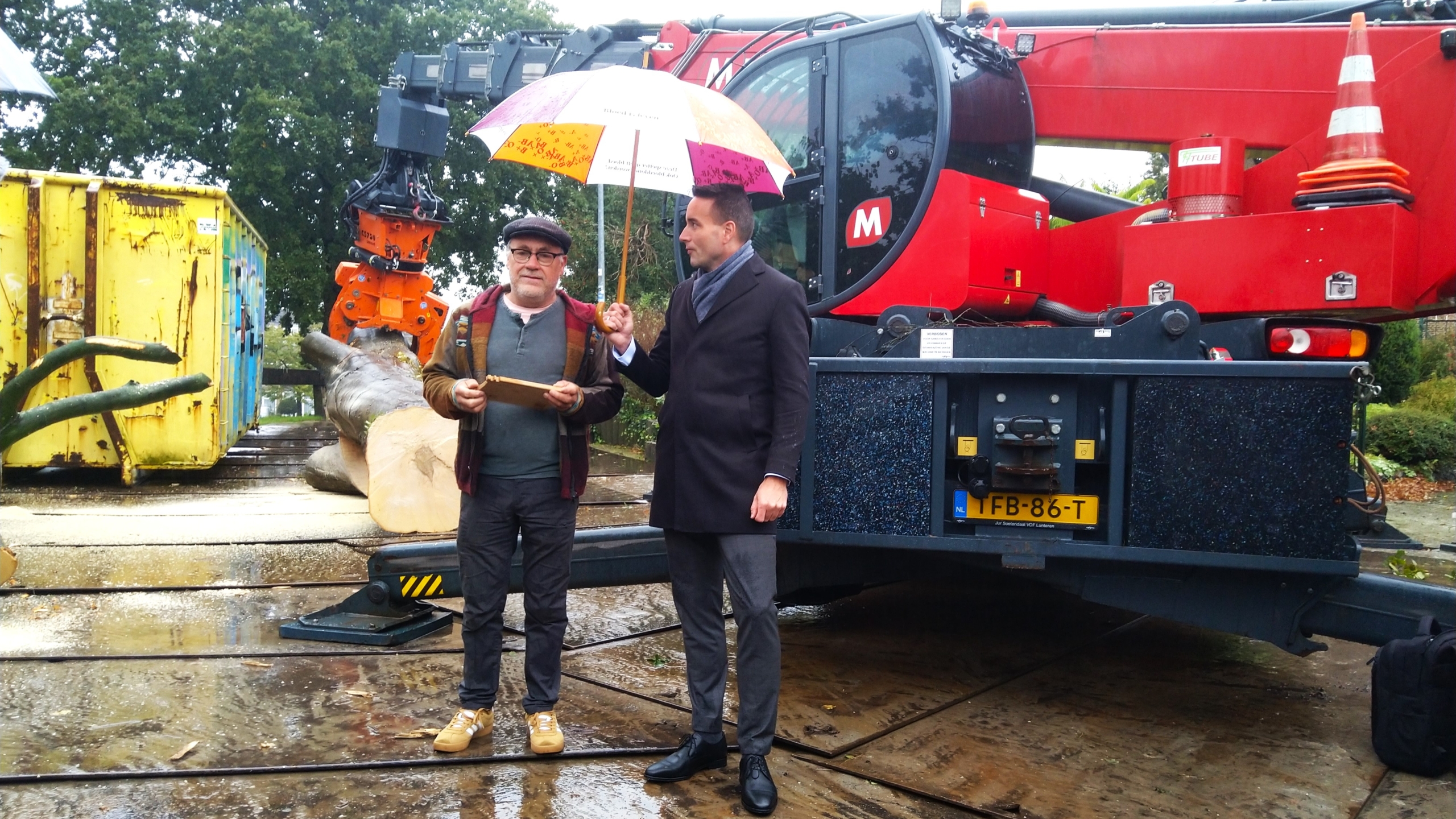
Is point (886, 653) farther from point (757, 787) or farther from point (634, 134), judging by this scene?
point (634, 134)

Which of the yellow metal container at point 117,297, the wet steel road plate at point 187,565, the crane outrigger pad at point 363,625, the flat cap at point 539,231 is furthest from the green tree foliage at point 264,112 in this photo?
the flat cap at point 539,231

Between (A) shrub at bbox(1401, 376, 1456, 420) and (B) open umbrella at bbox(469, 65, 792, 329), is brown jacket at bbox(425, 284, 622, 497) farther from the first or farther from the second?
(A) shrub at bbox(1401, 376, 1456, 420)

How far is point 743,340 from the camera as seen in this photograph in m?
3.43

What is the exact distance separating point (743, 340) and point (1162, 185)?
258 inches

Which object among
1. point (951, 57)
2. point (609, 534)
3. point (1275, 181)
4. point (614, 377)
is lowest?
point (609, 534)

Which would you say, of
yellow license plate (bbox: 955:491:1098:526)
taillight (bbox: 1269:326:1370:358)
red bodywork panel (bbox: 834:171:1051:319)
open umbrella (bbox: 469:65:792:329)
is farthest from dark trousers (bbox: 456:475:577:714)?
taillight (bbox: 1269:326:1370:358)

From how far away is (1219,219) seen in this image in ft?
13.8

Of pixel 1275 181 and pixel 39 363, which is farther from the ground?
pixel 1275 181

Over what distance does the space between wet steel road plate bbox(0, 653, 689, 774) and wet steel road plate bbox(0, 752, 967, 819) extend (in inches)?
5.6

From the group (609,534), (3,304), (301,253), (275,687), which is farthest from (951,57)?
(301,253)

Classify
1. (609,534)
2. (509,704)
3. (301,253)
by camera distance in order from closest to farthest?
(509,704) < (609,534) < (301,253)

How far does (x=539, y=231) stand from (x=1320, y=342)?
260cm

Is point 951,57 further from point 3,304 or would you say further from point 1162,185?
point 3,304

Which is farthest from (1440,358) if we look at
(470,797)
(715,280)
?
(470,797)
